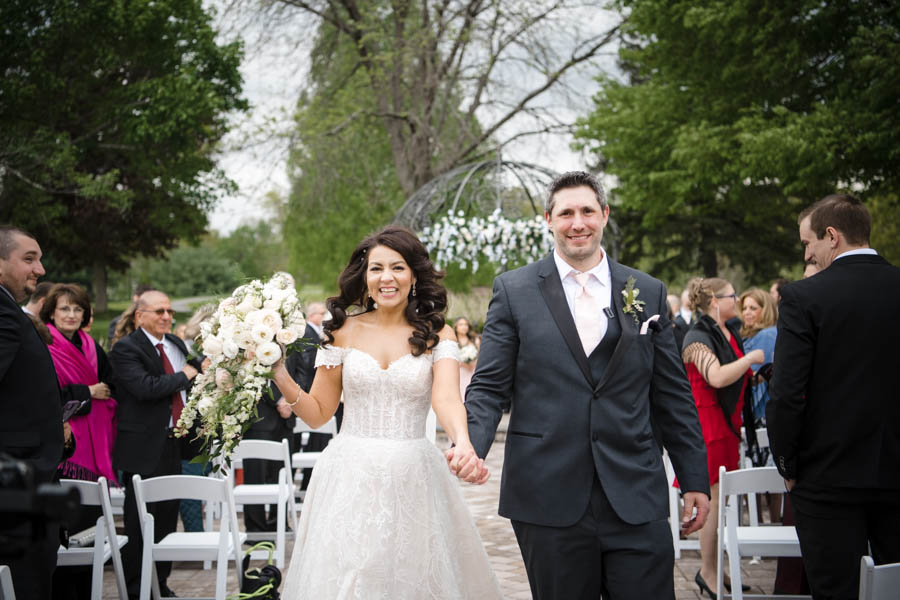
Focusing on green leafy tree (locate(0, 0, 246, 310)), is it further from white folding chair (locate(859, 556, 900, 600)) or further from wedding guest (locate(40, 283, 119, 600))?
white folding chair (locate(859, 556, 900, 600))

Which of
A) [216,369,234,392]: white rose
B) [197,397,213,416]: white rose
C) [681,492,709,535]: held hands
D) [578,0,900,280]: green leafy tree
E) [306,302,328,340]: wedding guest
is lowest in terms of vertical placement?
[681,492,709,535]: held hands

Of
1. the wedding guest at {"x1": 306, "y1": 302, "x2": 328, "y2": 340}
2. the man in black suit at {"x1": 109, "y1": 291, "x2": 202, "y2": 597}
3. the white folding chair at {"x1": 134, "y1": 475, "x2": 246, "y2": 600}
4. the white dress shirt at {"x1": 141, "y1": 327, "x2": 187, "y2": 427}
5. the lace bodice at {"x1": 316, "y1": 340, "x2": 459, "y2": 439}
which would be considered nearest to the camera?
the lace bodice at {"x1": 316, "y1": 340, "x2": 459, "y2": 439}

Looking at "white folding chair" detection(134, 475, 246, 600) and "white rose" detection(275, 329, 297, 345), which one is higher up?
"white rose" detection(275, 329, 297, 345)

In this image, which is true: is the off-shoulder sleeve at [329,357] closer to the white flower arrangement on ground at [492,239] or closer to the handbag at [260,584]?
the handbag at [260,584]

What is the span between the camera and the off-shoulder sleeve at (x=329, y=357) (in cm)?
414

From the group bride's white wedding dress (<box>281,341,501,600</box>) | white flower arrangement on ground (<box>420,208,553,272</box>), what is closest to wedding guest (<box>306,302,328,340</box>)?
white flower arrangement on ground (<box>420,208,553,272</box>)

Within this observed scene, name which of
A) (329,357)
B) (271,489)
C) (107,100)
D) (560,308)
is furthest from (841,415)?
(107,100)

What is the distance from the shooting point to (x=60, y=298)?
616 centimetres

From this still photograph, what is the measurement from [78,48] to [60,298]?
1394cm

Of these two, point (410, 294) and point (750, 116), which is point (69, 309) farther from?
point (750, 116)

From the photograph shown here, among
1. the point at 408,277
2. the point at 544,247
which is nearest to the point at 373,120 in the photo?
the point at 544,247

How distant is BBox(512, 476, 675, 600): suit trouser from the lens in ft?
10.1

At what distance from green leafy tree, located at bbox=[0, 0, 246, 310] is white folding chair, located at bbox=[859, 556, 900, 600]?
14.9 meters

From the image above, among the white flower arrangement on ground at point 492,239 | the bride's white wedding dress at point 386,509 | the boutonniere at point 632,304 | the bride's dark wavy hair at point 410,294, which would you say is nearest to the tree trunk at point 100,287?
the white flower arrangement on ground at point 492,239
